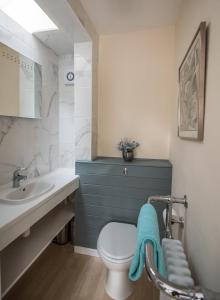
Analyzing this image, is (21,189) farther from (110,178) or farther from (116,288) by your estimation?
(116,288)

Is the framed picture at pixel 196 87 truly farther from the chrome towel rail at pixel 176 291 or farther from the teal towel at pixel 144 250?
the chrome towel rail at pixel 176 291

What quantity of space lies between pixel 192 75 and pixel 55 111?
5.35 ft

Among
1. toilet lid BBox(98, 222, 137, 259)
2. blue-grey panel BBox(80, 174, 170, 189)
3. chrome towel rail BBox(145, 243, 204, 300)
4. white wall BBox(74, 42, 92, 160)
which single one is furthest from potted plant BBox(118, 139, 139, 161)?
chrome towel rail BBox(145, 243, 204, 300)

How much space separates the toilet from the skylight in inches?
74.5

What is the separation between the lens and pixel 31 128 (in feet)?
5.74

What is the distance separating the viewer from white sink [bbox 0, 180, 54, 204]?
4.09 ft

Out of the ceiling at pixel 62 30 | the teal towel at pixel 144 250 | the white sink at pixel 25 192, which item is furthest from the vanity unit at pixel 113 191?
the ceiling at pixel 62 30

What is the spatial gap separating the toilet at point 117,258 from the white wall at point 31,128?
974mm

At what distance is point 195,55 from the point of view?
0.91m

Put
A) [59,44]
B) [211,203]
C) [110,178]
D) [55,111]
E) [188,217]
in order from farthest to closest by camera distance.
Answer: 1. [55,111]
2. [59,44]
3. [110,178]
4. [188,217]
5. [211,203]

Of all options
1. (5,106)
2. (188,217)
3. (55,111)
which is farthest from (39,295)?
(55,111)

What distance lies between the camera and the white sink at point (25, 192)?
1247 mm

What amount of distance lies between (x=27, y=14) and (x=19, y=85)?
59 cm

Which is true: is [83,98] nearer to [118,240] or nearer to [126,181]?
[126,181]
